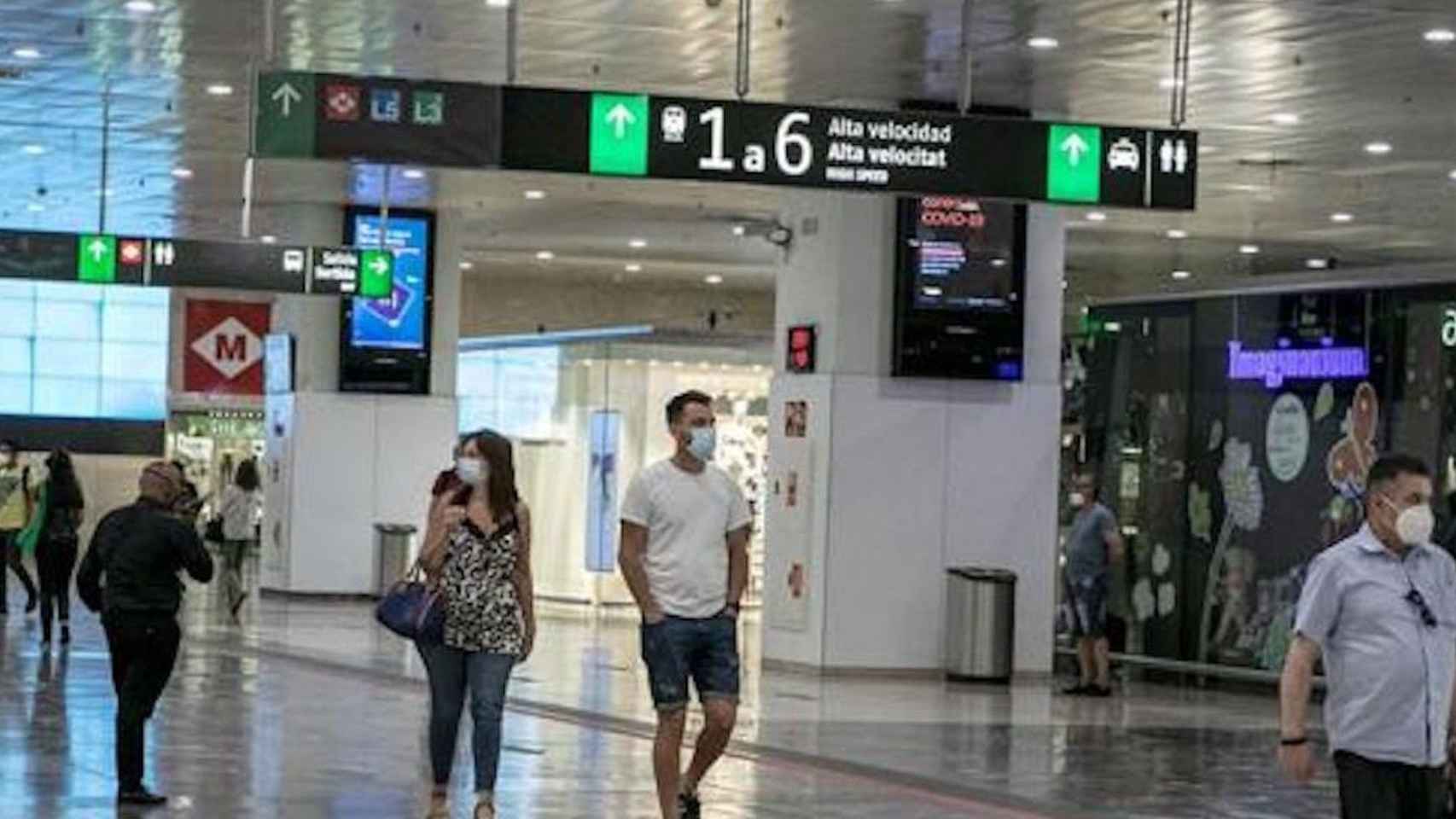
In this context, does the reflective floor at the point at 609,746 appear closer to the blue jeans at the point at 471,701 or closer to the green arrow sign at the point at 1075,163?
the blue jeans at the point at 471,701

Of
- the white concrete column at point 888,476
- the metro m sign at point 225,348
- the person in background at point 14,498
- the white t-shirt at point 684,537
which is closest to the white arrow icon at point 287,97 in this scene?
the white t-shirt at point 684,537

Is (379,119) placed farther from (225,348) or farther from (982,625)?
(225,348)

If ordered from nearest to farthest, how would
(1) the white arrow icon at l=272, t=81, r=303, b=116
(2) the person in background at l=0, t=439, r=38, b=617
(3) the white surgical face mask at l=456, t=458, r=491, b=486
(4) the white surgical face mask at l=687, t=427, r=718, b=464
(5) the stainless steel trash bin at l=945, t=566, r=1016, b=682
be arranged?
(4) the white surgical face mask at l=687, t=427, r=718, b=464
(3) the white surgical face mask at l=456, t=458, r=491, b=486
(1) the white arrow icon at l=272, t=81, r=303, b=116
(5) the stainless steel trash bin at l=945, t=566, r=1016, b=682
(2) the person in background at l=0, t=439, r=38, b=617

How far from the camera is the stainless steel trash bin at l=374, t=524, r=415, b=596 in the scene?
3581cm

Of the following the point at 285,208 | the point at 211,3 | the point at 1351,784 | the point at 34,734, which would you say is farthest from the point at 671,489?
the point at 285,208

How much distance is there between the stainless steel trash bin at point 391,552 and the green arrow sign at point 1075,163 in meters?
19.6

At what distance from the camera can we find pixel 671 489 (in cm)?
1184

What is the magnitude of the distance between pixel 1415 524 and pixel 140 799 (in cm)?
681

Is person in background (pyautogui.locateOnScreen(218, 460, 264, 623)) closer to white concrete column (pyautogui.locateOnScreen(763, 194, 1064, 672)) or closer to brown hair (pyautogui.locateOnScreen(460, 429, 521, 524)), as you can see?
white concrete column (pyautogui.locateOnScreen(763, 194, 1064, 672))

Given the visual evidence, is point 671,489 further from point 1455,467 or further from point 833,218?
point 833,218

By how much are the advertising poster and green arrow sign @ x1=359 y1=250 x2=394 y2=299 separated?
7.92 metres

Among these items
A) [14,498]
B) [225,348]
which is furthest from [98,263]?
[225,348]

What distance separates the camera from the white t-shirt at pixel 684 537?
11750 millimetres

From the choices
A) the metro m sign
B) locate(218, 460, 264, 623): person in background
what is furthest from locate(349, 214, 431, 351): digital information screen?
the metro m sign
